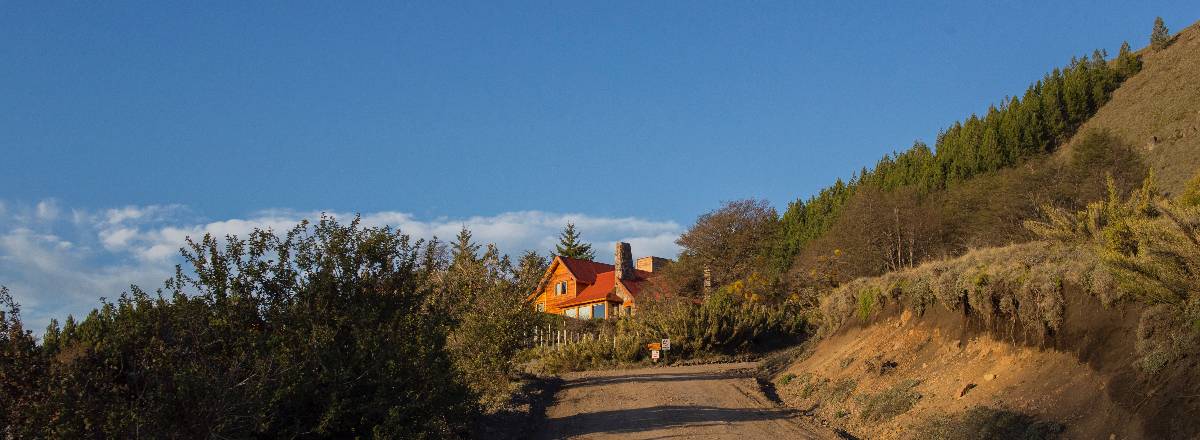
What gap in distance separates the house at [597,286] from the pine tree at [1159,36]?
55222 mm

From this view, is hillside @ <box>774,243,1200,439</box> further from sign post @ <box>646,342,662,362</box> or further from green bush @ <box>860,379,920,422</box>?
sign post @ <box>646,342,662,362</box>

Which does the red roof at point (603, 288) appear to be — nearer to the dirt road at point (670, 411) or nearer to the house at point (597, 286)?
the house at point (597, 286)

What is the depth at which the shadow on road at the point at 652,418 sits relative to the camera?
15305 millimetres

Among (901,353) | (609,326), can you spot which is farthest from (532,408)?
(609,326)

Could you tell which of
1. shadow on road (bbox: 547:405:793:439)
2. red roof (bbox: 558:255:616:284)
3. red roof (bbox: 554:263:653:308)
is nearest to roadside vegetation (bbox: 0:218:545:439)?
shadow on road (bbox: 547:405:793:439)

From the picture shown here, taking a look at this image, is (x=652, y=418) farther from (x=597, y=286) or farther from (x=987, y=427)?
(x=597, y=286)

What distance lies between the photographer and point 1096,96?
7306cm

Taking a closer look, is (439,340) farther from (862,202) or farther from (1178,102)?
(1178,102)

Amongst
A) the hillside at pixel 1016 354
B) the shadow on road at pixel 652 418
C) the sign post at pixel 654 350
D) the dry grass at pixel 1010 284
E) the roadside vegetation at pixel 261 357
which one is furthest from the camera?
the sign post at pixel 654 350

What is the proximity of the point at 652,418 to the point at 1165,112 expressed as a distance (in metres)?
58.0

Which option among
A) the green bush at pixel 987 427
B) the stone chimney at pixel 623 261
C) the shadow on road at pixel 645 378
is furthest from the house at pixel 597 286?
the green bush at pixel 987 427

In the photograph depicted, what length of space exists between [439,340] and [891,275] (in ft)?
51.4

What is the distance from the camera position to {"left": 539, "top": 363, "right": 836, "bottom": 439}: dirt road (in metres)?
14.6

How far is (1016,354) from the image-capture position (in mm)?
13500
